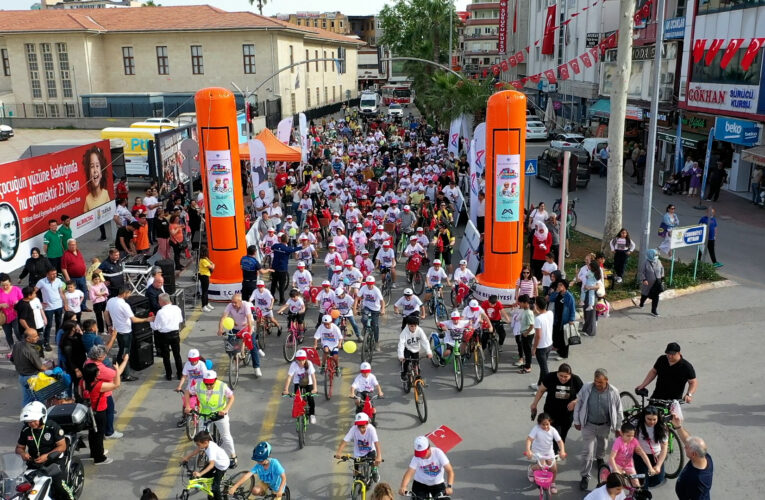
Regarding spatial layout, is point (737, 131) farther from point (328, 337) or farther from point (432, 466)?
point (432, 466)

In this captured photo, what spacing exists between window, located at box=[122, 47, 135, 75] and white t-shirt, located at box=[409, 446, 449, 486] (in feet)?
168

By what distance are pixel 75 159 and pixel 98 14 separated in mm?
42323

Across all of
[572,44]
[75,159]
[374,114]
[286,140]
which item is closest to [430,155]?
[286,140]

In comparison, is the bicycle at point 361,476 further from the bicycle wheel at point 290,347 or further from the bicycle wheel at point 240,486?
the bicycle wheel at point 290,347

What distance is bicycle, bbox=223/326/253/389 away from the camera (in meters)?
11.4

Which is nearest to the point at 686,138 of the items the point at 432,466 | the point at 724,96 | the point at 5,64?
the point at 724,96

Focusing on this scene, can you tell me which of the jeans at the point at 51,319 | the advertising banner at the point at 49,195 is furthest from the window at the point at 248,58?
the jeans at the point at 51,319

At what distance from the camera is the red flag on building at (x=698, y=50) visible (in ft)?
90.9

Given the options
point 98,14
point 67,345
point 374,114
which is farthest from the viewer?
point 374,114

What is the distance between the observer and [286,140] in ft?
95.5

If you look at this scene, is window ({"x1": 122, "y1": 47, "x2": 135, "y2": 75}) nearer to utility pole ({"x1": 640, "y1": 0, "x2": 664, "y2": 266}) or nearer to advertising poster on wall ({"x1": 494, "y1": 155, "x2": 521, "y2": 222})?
advertising poster on wall ({"x1": 494, "y1": 155, "x2": 521, "y2": 222})

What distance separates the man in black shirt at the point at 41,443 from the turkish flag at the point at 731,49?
25.8 meters

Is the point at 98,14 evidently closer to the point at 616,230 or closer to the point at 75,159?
the point at 75,159

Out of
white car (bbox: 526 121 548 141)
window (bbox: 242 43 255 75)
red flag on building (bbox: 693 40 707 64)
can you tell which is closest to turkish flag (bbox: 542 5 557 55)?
white car (bbox: 526 121 548 141)
